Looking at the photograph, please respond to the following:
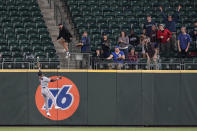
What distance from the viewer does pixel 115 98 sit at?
19672 millimetres

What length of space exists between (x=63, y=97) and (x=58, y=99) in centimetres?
21

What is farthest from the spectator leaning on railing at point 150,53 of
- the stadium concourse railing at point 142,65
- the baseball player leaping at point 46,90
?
the baseball player leaping at point 46,90

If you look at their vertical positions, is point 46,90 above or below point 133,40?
below

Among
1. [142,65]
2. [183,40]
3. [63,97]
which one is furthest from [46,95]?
[183,40]

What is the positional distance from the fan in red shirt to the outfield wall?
4.40 feet

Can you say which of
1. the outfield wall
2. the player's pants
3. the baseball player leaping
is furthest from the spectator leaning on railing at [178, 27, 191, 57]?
the player's pants

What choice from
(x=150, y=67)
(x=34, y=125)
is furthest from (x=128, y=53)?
(x=34, y=125)

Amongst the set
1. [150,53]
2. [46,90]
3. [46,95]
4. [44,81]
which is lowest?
[46,95]

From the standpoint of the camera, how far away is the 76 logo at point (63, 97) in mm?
19766

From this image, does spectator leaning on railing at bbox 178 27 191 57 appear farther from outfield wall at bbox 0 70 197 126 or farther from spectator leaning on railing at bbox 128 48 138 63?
spectator leaning on railing at bbox 128 48 138 63

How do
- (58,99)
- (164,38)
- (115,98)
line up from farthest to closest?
(164,38) → (58,99) → (115,98)

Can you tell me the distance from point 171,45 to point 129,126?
3.84m

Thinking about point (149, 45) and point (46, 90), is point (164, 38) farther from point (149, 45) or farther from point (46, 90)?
point (46, 90)

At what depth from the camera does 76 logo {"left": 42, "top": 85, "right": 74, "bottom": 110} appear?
19766 mm
